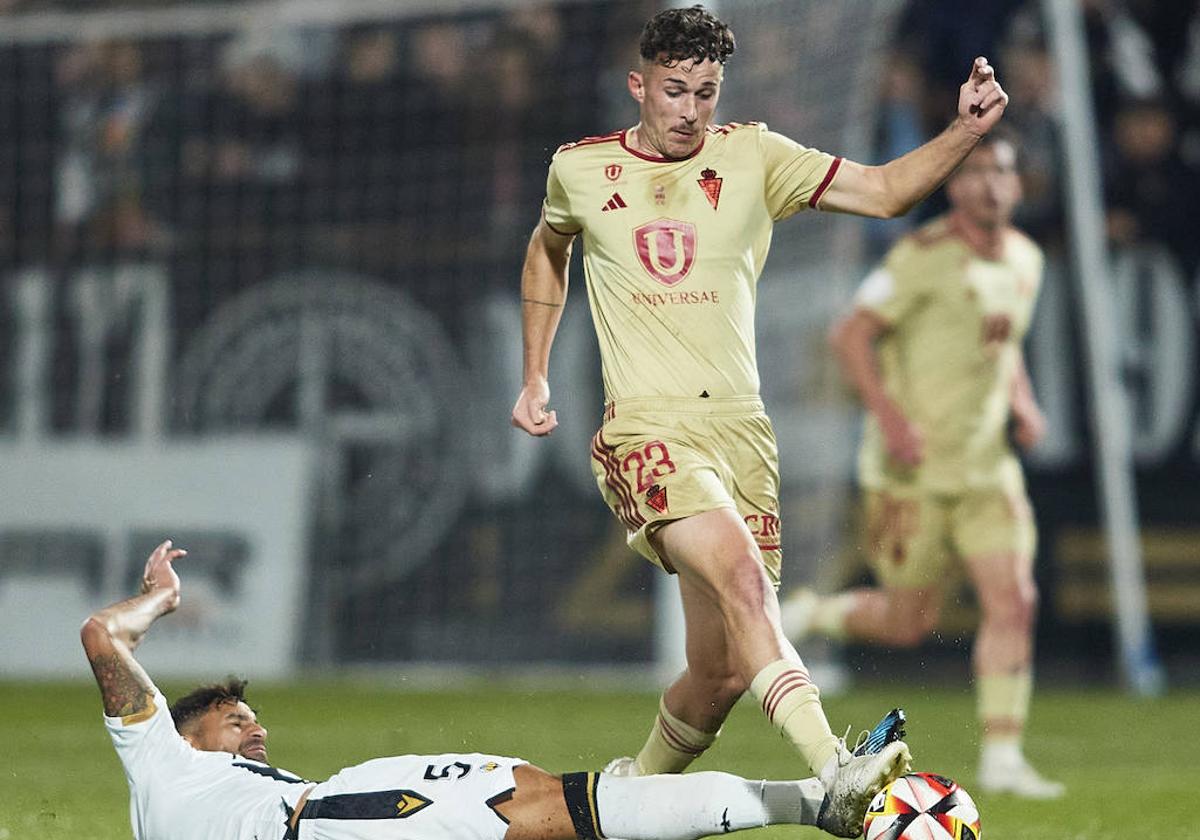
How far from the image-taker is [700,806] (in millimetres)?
5273

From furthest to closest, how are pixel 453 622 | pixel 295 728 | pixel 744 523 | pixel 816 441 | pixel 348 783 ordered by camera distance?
pixel 453 622 → pixel 816 441 → pixel 295 728 → pixel 744 523 → pixel 348 783

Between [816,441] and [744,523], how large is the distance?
285 inches

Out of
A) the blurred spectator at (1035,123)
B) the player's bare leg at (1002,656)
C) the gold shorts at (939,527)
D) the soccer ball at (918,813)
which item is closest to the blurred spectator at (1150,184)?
the blurred spectator at (1035,123)

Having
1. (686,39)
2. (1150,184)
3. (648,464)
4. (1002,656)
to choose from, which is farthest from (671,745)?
(1150,184)

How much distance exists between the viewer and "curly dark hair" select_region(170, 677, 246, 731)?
5.88 m

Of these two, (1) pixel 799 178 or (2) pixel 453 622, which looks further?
(2) pixel 453 622

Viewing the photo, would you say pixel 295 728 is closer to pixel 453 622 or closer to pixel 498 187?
pixel 453 622

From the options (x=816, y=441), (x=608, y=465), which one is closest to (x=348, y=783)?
(x=608, y=465)

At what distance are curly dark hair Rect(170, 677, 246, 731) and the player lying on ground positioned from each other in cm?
22

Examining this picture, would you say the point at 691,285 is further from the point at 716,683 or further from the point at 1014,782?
the point at 1014,782

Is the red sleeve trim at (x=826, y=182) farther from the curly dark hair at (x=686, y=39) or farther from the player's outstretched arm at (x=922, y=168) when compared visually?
the curly dark hair at (x=686, y=39)

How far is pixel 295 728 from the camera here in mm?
11727

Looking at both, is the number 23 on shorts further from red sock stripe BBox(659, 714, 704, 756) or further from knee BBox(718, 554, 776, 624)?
red sock stripe BBox(659, 714, 704, 756)

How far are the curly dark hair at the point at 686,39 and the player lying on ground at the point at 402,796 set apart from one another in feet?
6.49
